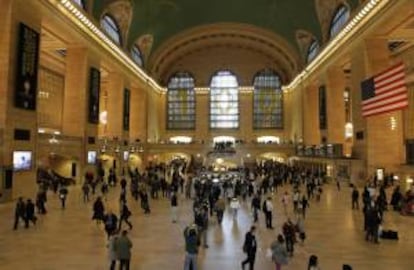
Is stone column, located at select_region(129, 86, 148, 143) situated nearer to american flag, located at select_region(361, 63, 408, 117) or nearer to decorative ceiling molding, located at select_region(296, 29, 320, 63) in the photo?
decorative ceiling molding, located at select_region(296, 29, 320, 63)

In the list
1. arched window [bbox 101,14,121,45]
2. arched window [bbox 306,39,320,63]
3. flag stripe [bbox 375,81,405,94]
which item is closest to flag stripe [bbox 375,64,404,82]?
flag stripe [bbox 375,81,405,94]

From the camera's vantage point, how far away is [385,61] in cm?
2330

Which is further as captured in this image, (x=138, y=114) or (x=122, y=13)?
(x=138, y=114)

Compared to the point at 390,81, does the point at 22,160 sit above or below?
below

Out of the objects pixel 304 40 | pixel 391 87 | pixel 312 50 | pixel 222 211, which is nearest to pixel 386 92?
pixel 391 87

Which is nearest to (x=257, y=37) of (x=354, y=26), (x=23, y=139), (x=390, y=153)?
(x=354, y=26)

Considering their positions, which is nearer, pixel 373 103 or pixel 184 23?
pixel 373 103

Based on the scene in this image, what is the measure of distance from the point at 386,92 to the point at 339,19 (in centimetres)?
1396

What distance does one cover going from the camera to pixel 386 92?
17734 mm

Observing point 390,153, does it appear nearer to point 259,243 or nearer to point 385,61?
point 385,61

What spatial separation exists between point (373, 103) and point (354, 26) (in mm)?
7094

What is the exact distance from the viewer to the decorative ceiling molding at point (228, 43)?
42.2 metres

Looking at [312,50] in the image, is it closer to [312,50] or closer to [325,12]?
[312,50]

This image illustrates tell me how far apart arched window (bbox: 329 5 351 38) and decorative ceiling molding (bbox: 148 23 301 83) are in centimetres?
1009
